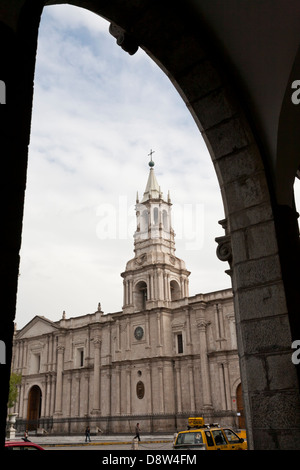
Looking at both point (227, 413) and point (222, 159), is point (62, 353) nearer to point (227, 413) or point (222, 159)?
point (227, 413)

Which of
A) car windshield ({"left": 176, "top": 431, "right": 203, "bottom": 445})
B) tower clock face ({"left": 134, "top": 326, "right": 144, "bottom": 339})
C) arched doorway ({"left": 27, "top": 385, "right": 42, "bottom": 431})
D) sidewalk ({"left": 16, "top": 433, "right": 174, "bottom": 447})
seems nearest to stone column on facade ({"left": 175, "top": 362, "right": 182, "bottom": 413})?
sidewalk ({"left": 16, "top": 433, "right": 174, "bottom": 447})

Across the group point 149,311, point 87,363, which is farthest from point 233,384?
point 87,363

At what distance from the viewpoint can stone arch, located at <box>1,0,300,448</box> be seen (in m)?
3.80

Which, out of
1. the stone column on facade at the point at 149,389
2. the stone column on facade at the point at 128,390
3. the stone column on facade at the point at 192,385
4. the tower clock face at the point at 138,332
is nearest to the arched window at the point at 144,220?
the tower clock face at the point at 138,332

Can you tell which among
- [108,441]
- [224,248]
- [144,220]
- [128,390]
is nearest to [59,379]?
[128,390]

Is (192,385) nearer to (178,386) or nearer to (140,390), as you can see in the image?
(178,386)

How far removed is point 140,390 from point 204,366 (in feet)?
21.5

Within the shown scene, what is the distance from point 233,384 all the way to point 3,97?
111 feet

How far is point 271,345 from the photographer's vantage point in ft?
12.8

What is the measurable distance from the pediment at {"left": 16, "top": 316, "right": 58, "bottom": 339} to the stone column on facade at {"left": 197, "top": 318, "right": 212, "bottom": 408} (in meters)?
17.5

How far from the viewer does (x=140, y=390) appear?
121ft

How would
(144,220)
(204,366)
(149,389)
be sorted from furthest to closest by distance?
(144,220)
(149,389)
(204,366)
